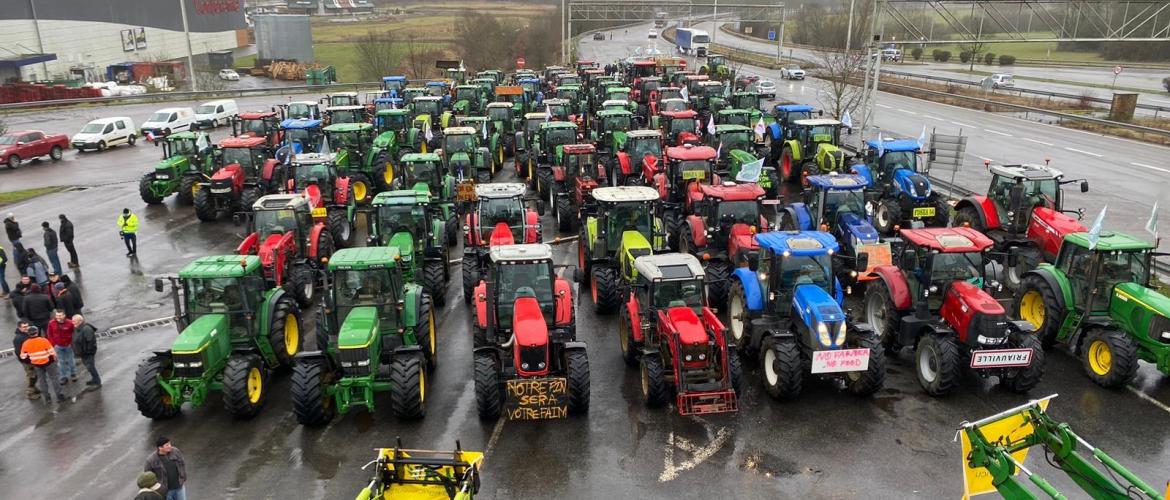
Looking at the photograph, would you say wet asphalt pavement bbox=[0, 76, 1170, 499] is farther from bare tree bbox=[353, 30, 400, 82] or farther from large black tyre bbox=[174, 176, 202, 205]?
bare tree bbox=[353, 30, 400, 82]

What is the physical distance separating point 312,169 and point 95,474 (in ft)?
37.6

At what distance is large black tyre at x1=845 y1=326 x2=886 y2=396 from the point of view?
11469mm

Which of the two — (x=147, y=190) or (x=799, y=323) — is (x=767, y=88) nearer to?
(x=147, y=190)

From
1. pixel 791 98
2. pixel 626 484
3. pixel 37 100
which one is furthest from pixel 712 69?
pixel 626 484

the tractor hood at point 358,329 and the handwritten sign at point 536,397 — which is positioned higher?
the tractor hood at point 358,329

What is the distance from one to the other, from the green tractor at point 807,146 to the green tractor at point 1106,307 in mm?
11182

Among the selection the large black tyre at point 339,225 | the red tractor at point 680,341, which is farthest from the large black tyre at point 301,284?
the red tractor at point 680,341

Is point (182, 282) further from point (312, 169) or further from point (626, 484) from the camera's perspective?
point (312, 169)

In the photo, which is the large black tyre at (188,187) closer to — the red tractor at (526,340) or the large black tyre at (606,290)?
the large black tyre at (606,290)

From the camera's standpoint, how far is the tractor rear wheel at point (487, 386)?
1099 centimetres

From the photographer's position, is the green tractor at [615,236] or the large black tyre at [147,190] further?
the large black tyre at [147,190]

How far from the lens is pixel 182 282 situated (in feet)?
38.4

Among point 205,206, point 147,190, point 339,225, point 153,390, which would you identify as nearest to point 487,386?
point 153,390

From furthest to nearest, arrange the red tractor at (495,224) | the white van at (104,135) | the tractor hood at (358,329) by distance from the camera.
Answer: the white van at (104,135), the red tractor at (495,224), the tractor hood at (358,329)
